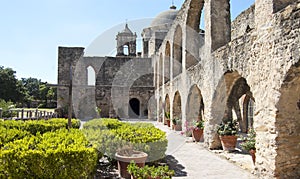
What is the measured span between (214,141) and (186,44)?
4966 millimetres

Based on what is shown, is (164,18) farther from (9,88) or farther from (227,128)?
(227,128)

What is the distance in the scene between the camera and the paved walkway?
556 cm

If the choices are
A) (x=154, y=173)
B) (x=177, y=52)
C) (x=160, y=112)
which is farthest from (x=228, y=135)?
(x=160, y=112)

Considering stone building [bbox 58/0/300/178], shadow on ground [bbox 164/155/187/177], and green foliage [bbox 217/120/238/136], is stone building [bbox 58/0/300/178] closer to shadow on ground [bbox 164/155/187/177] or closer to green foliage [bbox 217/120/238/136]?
green foliage [bbox 217/120/238/136]

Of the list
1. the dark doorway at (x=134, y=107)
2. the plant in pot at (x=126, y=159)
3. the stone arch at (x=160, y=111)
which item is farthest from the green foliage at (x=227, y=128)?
the dark doorway at (x=134, y=107)

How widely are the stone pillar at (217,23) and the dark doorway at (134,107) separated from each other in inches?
672

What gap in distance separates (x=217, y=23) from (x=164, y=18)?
22294mm

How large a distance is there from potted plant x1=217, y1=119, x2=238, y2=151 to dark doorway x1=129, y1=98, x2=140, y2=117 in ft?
57.2

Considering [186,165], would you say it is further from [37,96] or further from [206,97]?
[37,96]

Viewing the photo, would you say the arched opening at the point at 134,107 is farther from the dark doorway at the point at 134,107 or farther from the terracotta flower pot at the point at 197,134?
the terracotta flower pot at the point at 197,134

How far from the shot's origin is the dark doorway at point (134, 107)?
25.4 meters

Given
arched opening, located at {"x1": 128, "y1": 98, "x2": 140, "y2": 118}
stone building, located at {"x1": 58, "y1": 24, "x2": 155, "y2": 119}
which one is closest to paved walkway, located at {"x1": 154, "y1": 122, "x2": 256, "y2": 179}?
stone building, located at {"x1": 58, "y1": 24, "x2": 155, "y2": 119}

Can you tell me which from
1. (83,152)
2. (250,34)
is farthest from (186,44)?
(83,152)

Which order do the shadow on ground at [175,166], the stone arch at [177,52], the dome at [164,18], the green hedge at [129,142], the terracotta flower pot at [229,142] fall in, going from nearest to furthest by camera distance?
the shadow on ground at [175,166], the green hedge at [129,142], the terracotta flower pot at [229,142], the stone arch at [177,52], the dome at [164,18]
